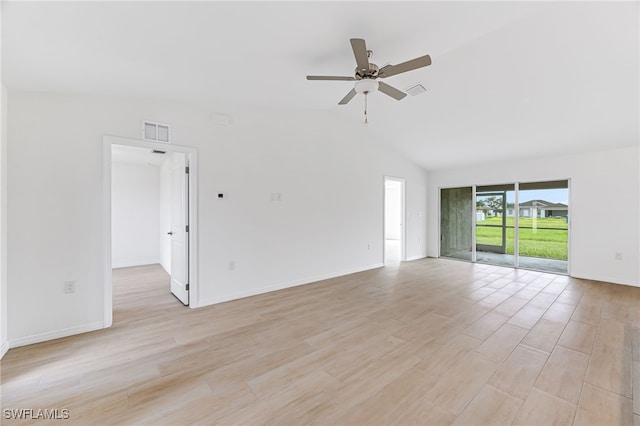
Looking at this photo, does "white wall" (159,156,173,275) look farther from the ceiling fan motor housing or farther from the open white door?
the ceiling fan motor housing

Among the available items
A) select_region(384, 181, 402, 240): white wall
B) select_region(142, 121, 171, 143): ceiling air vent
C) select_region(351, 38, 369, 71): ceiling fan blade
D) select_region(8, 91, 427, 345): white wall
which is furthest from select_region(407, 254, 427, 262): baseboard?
select_region(142, 121, 171, 143): ceiling air vent

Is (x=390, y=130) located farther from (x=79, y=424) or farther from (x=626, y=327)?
(x=79, y=424)

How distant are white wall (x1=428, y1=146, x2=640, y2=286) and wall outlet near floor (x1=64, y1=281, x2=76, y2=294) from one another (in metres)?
8.01

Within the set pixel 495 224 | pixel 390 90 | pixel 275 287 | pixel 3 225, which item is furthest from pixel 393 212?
pixel 3 225

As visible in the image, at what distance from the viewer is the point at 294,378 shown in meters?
2.01

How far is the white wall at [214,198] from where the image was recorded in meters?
2.54

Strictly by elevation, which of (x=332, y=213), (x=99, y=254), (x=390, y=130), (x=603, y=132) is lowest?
(x=99, y=254)

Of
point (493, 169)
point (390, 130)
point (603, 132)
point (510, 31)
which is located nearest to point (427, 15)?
point (510, 31)

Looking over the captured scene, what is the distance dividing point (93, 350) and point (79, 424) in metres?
1.09

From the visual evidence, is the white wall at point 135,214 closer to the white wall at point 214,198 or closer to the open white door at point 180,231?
the open white door at point 180,231

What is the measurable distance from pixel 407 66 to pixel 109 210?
3.51 meters

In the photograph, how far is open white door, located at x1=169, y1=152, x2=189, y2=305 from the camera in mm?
3533

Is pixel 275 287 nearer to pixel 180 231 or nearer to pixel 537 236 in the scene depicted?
pixel 180 231

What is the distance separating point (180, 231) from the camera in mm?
3725
